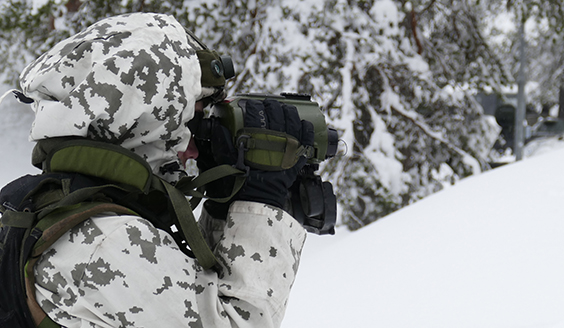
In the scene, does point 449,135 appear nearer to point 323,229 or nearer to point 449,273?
point 449,273

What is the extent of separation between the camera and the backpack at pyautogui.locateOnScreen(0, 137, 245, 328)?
780 millimetres

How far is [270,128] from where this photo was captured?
99 centimetres

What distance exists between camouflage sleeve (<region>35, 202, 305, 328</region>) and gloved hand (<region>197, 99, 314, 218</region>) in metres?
0.16

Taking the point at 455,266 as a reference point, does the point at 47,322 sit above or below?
above

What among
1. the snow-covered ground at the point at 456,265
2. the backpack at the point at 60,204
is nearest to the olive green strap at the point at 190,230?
the backpack at the point at 60,204

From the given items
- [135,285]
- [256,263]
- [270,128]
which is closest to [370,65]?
[270,128]

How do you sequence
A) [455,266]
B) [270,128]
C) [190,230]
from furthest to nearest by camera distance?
1. [455,266]
2. [270,128]
3. [190,230]

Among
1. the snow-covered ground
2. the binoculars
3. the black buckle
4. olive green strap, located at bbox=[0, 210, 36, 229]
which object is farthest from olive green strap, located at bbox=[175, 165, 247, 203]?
the snow-covered ground

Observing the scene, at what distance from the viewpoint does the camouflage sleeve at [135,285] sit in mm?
771

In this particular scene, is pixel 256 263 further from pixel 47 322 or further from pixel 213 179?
pixel 47 322

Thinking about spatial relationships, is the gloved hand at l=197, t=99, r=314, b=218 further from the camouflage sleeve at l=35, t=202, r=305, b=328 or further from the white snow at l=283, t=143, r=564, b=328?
the white snow at l=283, t=143, r=564, b=328

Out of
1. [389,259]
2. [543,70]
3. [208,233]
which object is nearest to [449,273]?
[389,259]

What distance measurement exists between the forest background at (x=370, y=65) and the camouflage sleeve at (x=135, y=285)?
3351mm

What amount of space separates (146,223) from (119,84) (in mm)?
246
